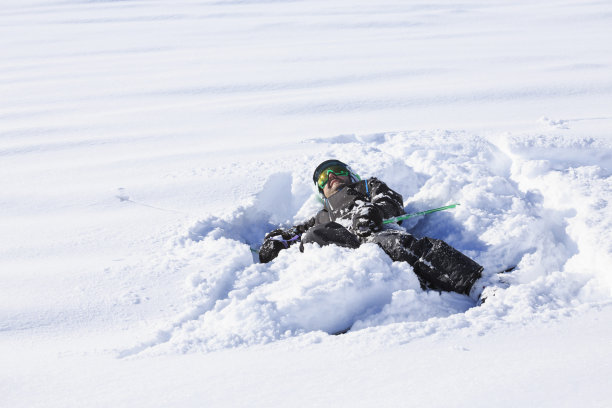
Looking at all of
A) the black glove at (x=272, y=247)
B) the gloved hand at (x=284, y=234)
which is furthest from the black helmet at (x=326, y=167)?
the black glove at (x=272, y=247)

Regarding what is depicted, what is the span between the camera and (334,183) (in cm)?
331

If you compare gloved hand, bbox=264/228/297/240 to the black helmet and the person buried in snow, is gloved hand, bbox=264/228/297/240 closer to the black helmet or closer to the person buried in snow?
the person buried in snow

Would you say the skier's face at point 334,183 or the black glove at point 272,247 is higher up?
the skier's face at point 334,183

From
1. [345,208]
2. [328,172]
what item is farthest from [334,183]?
[345,208]

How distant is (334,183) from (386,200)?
0.33 m

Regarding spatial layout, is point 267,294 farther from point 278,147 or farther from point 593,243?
point 278,147

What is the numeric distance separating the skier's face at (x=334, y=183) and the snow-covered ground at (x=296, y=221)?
250mm

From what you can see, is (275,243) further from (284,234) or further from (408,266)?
(408,266)

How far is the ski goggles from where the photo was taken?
3.38 meters

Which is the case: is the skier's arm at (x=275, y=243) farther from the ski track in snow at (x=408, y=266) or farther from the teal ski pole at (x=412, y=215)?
the teal ski pole at (x=412, y=215)

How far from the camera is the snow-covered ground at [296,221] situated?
1864 millimetres

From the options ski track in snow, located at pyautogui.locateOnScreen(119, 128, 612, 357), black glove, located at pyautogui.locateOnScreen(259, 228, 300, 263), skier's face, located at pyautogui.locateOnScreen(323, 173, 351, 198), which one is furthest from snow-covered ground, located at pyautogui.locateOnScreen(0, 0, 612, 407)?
skier's face, located at pyautogui.locateOnScreen(323, 173, 351, 198)

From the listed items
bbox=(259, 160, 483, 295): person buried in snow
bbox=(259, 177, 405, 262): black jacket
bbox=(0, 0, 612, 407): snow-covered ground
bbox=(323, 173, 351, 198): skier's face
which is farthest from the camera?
bbox=(323, 173, 351, 198): skier's face

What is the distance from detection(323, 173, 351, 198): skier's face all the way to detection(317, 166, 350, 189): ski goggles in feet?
0.08
